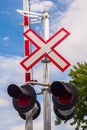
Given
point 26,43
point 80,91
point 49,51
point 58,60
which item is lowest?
point 58,60

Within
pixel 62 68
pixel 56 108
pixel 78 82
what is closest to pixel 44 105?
pixel 56 108

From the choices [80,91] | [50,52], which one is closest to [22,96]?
[50,52]

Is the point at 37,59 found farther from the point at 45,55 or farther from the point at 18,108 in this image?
the point at 18,108

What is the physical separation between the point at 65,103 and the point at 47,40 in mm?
832

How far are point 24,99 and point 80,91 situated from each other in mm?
25696

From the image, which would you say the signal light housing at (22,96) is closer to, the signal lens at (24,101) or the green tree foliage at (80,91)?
the signal lens at (24,101)

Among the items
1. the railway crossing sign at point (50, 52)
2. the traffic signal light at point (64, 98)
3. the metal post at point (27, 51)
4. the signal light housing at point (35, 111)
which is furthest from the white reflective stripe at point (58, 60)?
the metal post at point (27, 51)

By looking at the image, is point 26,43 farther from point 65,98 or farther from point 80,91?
point 80,91

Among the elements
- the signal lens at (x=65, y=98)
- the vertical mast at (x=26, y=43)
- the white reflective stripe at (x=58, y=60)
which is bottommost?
the signal lens at (x=65, y=98)

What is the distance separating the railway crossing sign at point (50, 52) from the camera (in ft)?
15.5

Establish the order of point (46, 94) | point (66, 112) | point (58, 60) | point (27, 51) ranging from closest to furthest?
point (66, 112), point (46, 94), point (58, 60), point (27, 51)

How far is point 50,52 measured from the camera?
4.76 m

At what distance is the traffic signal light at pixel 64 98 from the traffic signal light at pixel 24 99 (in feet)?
0.79

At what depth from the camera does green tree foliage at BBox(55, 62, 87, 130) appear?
3048 centimetres
